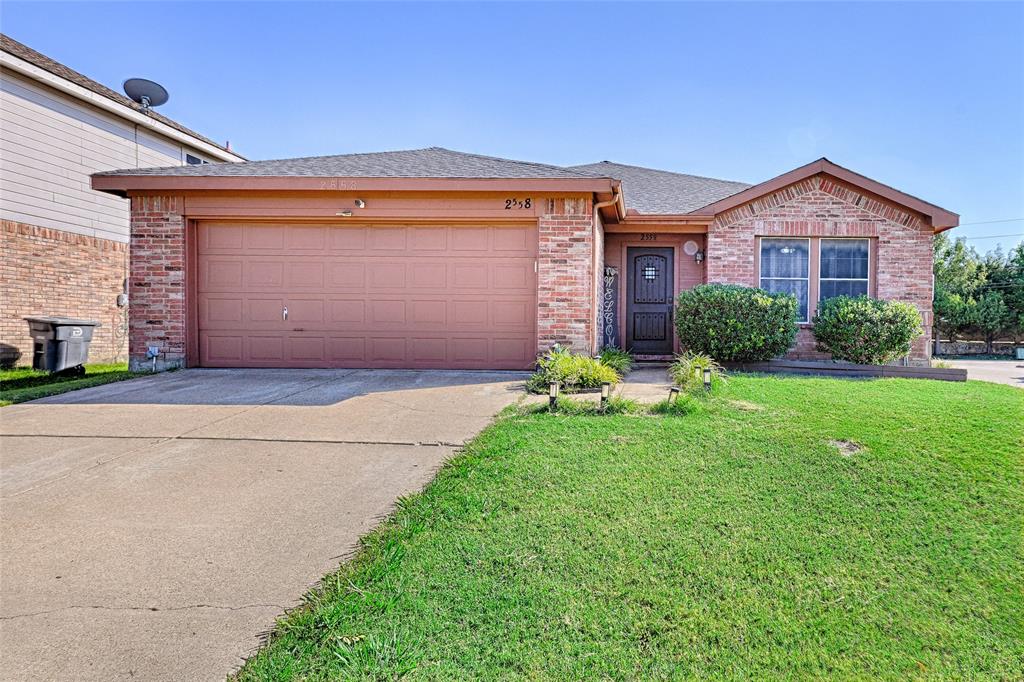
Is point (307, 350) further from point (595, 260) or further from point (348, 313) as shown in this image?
point (595, 260)

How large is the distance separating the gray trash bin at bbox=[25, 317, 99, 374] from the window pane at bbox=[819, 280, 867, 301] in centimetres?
1315

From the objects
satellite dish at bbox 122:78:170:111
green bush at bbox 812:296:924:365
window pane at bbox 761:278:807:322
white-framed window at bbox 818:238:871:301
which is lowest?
green bush at bbox 812:296:924:365

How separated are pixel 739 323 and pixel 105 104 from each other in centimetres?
1392

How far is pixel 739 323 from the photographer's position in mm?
8984

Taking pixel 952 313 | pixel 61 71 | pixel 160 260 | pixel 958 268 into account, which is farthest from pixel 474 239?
pixel 958 268

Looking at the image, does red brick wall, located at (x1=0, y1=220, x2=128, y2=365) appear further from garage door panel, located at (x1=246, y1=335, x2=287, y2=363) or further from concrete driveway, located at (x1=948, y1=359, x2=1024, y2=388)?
concrete driveway, located at (x1=948, y1=359, x2=1024, y2=388)

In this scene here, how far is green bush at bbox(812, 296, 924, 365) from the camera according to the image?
928 centimetres

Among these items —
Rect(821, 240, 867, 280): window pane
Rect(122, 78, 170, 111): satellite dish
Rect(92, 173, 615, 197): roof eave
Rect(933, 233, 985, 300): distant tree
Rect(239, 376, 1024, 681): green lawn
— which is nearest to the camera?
Rect(239, 376, 1024, 681): green lawn

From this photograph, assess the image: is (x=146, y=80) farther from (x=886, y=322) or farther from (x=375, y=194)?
(x=886, y=322)

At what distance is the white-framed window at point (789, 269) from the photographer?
1064 cm

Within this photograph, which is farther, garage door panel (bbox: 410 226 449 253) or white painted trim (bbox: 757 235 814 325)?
white painted trim (bbox: 757 235 814 325)

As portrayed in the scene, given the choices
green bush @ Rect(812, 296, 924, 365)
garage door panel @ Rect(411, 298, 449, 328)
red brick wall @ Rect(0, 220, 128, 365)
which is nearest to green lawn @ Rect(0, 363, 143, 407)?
red brick wall @ Rect(0, 220, 128, 365)

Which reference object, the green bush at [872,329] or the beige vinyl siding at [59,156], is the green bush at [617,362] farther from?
the beige vinyl siding at [59,156]

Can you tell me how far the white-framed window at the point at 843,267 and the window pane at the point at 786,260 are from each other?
12.0 inches
